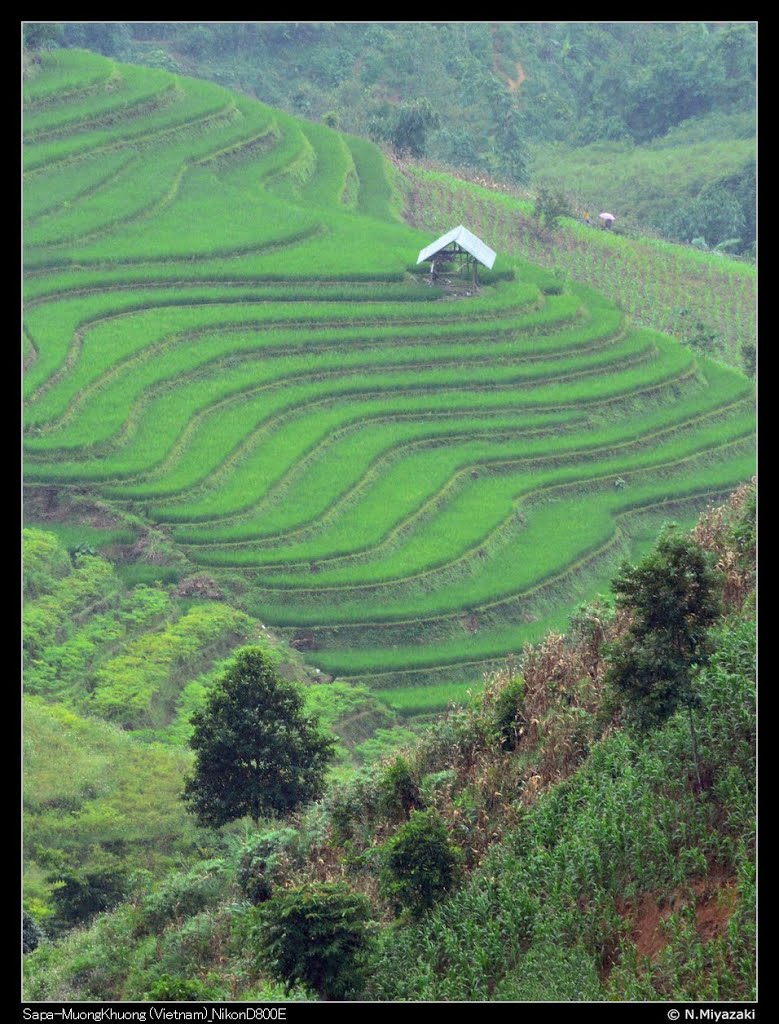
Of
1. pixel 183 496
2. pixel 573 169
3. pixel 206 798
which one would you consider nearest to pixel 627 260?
pixel 573 169

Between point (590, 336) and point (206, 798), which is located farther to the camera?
point (590, 336)

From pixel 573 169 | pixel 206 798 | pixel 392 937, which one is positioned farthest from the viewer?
pixel 573 169

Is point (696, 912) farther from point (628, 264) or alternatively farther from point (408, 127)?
point (408, 127)

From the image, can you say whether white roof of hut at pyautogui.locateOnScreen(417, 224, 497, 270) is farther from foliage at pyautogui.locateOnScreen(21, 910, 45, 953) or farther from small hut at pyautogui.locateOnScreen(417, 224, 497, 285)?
foliage at pyautogui.locateOnScreen(21, 910, 45, 953)

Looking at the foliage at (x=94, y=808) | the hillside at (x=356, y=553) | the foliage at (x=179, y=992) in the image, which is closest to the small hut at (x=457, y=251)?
the hillside at (x=356, y=553)

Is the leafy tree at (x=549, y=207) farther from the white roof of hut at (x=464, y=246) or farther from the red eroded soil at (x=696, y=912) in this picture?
the red eroded soil at (x=696, y=912)

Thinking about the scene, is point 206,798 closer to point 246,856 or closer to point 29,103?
point 246,856

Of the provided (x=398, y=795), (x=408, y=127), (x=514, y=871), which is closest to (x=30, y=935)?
(x=398, y=795)
